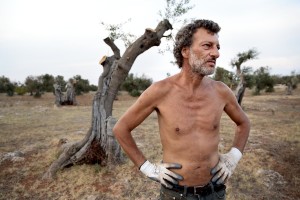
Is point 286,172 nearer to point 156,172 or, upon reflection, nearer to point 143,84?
point 156,172

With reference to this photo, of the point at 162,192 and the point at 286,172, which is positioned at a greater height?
the point at 162,192

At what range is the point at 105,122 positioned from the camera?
680cm

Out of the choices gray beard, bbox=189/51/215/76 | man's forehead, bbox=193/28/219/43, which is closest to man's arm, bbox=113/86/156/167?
gray beard, bbox=189/51/215/76

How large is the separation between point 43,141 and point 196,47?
8374 mm

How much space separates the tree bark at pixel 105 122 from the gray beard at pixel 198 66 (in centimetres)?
406

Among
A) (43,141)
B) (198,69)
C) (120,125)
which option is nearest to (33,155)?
(43,141)

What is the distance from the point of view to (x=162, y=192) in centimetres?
270

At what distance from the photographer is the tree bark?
6.71 m

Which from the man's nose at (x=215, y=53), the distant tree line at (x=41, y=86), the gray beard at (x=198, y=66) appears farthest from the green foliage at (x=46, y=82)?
the man's nose at (x=215, y=53)

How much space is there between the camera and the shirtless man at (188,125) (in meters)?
2.62

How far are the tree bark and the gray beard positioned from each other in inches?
160

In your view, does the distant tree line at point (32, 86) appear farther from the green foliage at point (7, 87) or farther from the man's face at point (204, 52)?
the man's face at point (204, 52)

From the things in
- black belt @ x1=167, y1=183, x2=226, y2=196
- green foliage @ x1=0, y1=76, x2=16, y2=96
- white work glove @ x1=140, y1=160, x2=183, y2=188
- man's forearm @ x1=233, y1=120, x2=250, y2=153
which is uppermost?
green foliage @ x1=0, y1=76, x2=16, y2=96

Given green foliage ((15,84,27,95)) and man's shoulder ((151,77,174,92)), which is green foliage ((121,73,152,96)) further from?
man's shoulder ((151,77,174,92))
